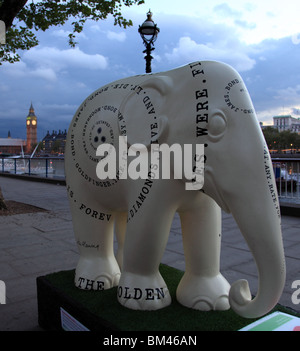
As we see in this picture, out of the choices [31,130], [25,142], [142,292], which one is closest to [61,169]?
[142,292]

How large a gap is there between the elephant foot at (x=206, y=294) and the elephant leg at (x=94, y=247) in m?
0.59

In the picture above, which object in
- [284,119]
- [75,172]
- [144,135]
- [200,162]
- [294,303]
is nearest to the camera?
[200,162]

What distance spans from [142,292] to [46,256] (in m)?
2.71

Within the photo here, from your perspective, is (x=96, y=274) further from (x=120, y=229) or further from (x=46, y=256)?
(x=46, y=256)

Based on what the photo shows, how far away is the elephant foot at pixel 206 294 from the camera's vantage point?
6.81ft

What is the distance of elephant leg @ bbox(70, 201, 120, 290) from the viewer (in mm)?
2354

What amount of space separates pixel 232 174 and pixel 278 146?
58131 millimetres

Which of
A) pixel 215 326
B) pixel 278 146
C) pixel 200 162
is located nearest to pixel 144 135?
pixel 200 162

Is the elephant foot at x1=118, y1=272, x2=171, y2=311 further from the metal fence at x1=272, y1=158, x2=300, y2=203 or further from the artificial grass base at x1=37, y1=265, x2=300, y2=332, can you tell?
the metal fence at x1=272, y1=158, x2=300, y2=203

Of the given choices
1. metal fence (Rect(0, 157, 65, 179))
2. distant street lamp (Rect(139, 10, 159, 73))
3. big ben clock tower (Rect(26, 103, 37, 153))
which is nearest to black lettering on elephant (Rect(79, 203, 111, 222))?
distant street lamp (Rect(139, 10, 159, 73))

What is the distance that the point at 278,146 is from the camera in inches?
2192

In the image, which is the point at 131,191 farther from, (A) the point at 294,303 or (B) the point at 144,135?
(A) the point at 294,303

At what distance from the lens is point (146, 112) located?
1.88 meters

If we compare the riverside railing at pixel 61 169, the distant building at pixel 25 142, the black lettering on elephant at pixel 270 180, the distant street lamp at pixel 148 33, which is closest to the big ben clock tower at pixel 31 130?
the distant building at pixel 25 142
